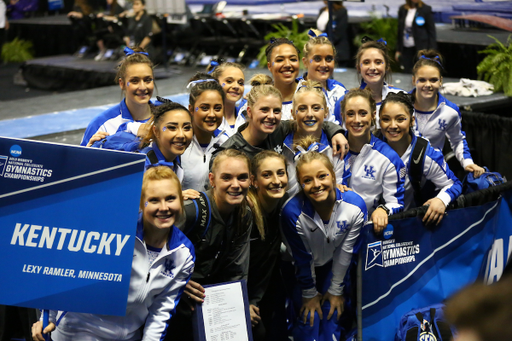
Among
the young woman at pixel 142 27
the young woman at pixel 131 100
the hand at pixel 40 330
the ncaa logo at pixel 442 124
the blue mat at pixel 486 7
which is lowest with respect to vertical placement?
the hand at pixel 40 330

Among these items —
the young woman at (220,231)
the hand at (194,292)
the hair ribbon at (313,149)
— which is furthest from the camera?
the hair ribbon at (313,149)

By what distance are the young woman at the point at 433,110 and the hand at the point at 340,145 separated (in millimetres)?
965

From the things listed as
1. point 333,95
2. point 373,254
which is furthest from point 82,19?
point 373,254

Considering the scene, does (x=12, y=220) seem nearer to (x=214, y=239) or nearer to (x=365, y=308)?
(x=214, y=239)

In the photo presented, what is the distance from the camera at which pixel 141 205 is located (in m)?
2.74

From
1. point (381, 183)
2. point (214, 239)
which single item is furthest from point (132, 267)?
point (381, 183)

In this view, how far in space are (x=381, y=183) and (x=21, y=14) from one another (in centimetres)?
1520

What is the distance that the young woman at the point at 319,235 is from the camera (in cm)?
327

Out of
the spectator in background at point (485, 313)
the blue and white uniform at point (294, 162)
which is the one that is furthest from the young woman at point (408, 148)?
the spectator in background at point (485, 313)

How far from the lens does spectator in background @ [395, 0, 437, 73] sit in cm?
787

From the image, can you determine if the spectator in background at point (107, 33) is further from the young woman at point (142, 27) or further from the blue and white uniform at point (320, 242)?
the blue and white uniform at point (320, 242)

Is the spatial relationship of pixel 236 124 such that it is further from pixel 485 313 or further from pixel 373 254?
pixel 485 313

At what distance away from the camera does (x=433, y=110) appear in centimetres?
450

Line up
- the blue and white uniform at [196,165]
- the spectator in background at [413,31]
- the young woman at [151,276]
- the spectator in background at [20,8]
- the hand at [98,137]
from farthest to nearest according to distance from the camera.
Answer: the spectator in background at [20,8]
the spectator in background at [413,31]
the blue and white uniform at [196,165]
the hand at [98,137]
the young woman at [151,276]
